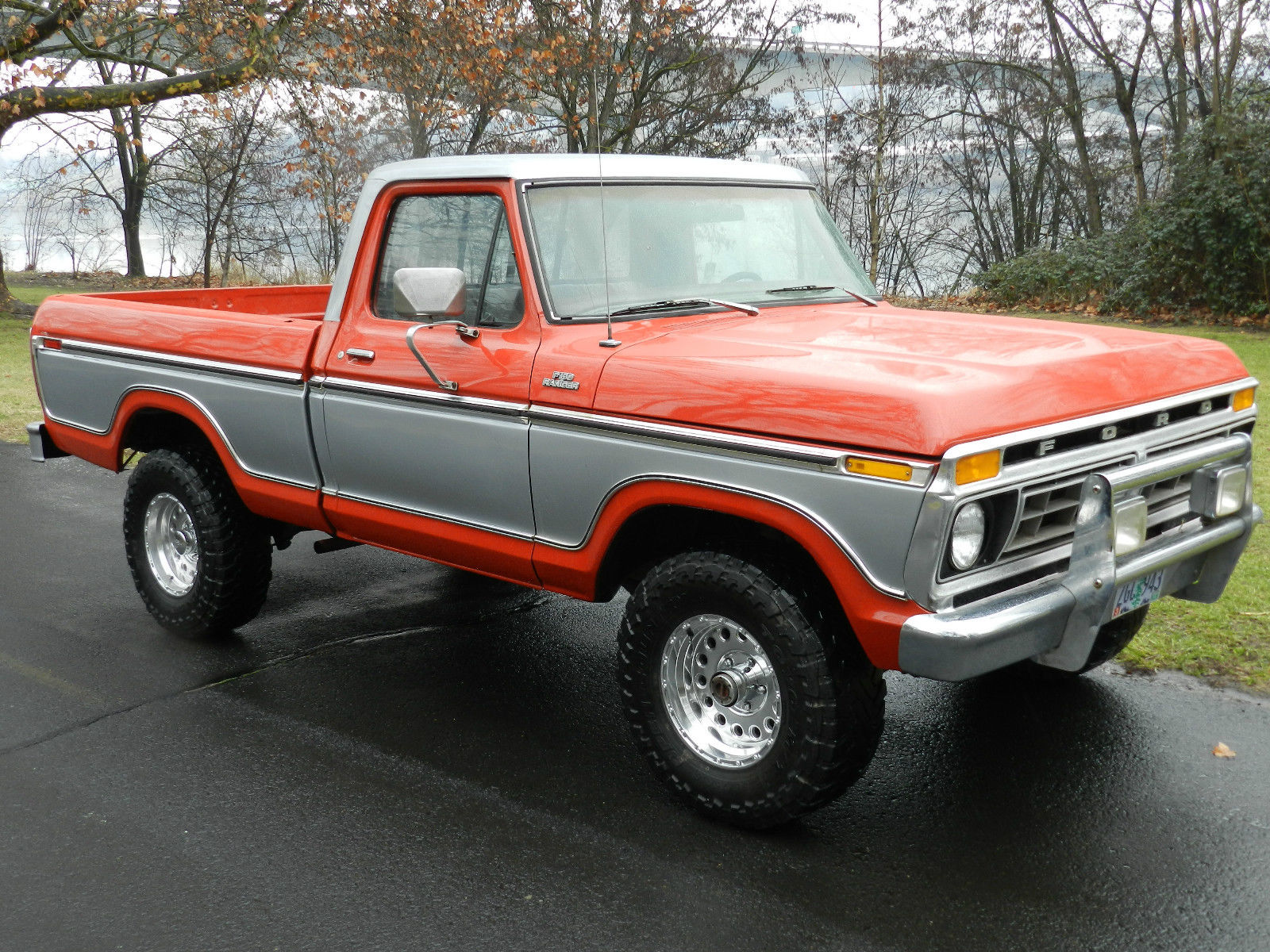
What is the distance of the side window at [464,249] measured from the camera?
426 centimetres

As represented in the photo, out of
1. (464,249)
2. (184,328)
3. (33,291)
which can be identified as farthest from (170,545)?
(33,291)

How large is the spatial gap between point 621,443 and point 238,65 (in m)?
14.6

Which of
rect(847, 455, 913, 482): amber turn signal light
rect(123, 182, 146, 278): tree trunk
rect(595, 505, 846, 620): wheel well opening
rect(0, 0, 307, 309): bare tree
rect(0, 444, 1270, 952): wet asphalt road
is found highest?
rect(0, 0, 307, 309): bare tree

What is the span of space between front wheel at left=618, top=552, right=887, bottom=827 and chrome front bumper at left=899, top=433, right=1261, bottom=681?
1.13ft

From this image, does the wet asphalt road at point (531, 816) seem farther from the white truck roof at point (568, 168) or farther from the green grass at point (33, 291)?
the green grass at point (33, 291)

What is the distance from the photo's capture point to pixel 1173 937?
3.16 metres

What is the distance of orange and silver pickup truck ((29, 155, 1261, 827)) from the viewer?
328 cm

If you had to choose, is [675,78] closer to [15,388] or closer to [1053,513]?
[15,388]

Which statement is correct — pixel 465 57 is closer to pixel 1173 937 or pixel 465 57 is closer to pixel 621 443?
pixel 621 443

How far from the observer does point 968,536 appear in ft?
10.7

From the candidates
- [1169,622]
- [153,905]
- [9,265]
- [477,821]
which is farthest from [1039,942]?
[9,265]

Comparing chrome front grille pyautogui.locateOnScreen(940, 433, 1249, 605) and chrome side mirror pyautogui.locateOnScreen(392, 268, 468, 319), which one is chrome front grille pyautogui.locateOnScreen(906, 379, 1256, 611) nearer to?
chrome front grille pyautogui.locateOnScreen(940, 433, 1249, 605)

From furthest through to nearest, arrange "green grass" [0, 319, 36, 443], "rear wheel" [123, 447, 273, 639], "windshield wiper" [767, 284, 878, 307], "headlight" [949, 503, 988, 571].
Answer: "green grass" [0, 319, 36, 443], "rear wheel" [123, 447, 273, 639], "windshield wiper" [767, 284, 878, 307], "headlight" [949, 503, 988, 571]

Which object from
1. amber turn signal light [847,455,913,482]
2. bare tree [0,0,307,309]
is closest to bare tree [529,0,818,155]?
bare tree [0,0,307,309]
